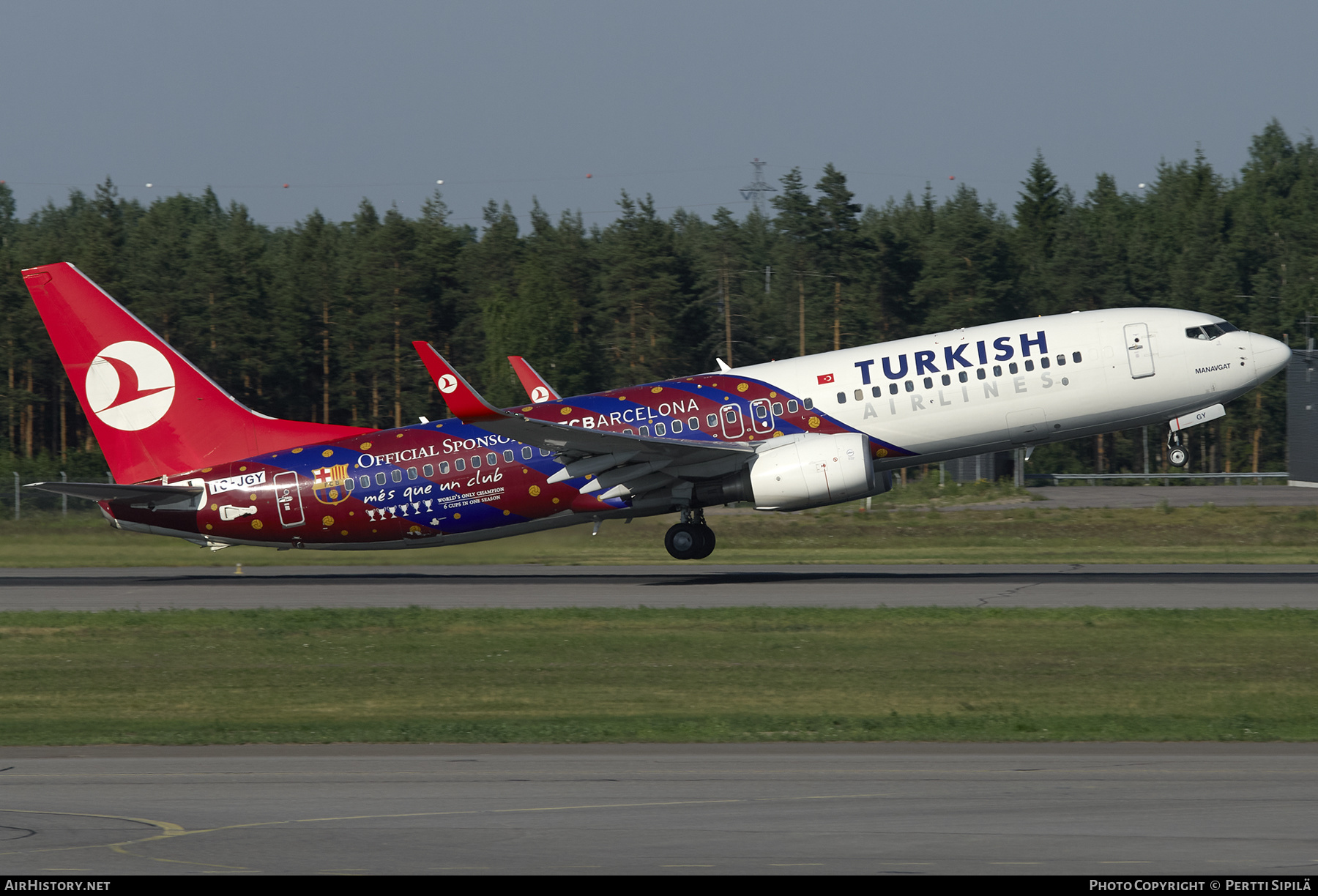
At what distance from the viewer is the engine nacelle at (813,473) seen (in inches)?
1186

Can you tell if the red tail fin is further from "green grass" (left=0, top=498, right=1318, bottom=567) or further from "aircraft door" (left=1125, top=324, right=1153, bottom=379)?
"aircraft door" (left=1125, top=324, right=1153, bottom=379)

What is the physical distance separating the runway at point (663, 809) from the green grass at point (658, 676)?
1341 mm

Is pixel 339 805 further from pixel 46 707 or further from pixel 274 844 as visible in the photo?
pixel 46 707

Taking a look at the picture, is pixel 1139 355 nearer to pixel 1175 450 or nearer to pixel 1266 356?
pixel 1175 450

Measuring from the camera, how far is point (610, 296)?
100375 mm

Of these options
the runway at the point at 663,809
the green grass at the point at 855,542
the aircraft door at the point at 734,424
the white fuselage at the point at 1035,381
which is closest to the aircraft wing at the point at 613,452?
the aircraft door at the point at 734,424

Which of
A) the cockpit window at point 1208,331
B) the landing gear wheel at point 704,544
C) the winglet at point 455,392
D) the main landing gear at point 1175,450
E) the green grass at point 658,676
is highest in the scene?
the cockpit window at point 1208,331

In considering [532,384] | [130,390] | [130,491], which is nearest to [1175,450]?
[532,384]

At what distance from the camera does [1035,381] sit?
31.0 m

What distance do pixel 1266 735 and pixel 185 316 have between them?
89115mm

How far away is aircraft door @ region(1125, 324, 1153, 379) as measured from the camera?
1222 inches

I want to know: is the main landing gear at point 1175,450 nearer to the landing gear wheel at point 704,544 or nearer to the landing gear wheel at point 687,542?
the landing gear wheel at point 704,544

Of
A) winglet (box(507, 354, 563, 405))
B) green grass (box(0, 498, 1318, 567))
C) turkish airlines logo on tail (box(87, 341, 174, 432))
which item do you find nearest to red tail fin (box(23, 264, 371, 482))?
turkish airlines logo on tail (box(87, 341, 174, 432))
